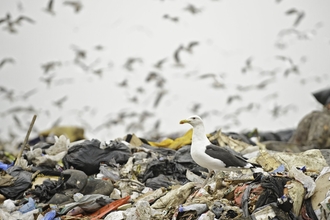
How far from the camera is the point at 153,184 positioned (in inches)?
228

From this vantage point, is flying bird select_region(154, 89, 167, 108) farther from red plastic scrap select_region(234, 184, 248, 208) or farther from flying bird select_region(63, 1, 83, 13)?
red plastic scrap select_region(234, 184, 248, 208)

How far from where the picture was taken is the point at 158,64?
14.2m

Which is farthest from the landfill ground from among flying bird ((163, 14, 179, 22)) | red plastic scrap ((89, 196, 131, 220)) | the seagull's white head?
flying bird ((163, 14, 179, 22))

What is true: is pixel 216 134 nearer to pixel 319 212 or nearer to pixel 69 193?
pixel 69 193

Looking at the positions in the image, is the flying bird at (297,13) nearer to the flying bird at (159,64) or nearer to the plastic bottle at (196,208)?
the flying bird at (159,64)

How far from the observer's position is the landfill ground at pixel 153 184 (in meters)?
4.45

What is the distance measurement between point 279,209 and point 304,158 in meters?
1.79

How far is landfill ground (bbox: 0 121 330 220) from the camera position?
14.6ft

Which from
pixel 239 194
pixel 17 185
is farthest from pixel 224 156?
pixel 17 185

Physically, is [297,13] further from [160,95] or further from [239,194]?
[239,194]

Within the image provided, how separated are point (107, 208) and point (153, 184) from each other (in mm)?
900

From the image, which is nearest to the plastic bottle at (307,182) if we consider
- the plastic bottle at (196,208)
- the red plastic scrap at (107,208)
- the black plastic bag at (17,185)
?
the plastic bottle at (196,208)

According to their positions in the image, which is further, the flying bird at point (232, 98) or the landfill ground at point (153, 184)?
the flying bird at point (232, 98)

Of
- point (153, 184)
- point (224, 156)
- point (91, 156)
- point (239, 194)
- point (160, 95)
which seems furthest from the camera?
point (160, 95)
